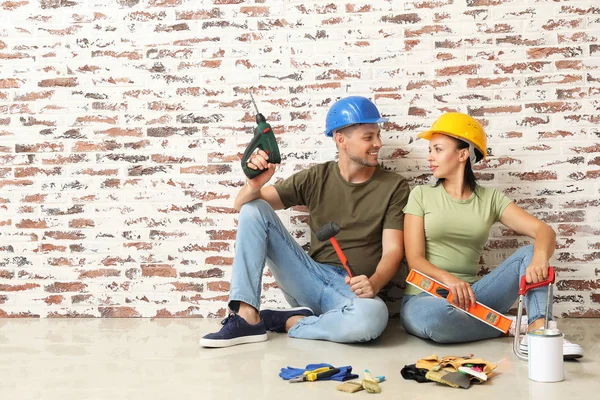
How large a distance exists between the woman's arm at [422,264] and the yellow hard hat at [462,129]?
1.42ft

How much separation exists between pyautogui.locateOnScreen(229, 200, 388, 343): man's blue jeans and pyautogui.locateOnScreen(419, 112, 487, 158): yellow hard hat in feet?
2.80

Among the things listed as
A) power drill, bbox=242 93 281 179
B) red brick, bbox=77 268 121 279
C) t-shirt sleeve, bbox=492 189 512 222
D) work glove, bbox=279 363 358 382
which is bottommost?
work glove, bbox=279 363 358 382

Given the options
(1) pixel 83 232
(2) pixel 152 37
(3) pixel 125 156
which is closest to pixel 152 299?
(1) pixel 83 232

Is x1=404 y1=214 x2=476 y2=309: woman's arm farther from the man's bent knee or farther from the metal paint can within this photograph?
the metal paint can

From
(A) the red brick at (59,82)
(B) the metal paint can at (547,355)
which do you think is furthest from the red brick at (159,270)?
(B) the metal paint can at (547,355)

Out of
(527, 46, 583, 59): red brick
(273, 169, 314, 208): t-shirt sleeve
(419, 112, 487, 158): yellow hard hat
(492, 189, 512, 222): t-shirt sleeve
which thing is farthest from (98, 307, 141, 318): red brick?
(527, 46, 583, 59): red brick

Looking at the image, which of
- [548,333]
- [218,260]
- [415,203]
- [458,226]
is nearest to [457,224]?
[458,226]

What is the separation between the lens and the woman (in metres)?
3.21

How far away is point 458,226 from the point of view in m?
3.37

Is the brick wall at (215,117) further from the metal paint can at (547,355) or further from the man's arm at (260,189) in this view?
the metal paint can at (547,355)

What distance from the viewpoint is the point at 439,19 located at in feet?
12.2

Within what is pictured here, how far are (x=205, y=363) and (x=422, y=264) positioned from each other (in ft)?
3.61

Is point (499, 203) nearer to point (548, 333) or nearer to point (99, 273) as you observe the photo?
point (548, 333)

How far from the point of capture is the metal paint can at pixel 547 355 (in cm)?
246
